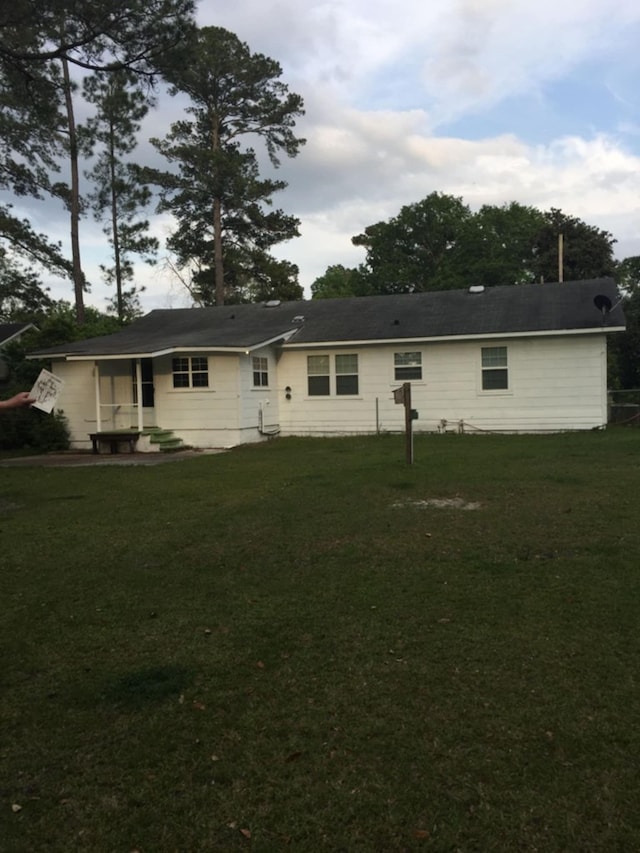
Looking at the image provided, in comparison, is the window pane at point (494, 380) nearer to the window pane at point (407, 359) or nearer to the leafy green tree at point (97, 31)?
the window pane at point (407, 359)

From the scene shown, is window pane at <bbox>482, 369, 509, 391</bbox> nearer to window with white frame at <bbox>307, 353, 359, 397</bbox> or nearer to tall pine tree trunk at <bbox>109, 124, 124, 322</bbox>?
window with white frame at <bbox>307, 353, 359, 397</bbox>

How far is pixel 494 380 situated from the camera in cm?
1717

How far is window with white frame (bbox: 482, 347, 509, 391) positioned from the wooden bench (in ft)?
29.7

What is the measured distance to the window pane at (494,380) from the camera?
17.0 m

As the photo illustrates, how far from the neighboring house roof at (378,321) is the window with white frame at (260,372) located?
2.23 feet

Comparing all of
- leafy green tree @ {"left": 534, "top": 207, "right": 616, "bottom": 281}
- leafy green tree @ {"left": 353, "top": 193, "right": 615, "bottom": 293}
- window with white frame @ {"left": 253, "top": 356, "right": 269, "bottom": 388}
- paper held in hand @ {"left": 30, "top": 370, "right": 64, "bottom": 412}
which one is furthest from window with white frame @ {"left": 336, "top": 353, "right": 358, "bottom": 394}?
leafy green tree @ {"left": 353, "top": 193, "right": 615, "bottom": 293}

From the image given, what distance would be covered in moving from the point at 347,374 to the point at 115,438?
255 inches

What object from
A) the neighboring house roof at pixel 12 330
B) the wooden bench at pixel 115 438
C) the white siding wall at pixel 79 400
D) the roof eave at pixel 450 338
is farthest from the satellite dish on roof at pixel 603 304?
the neighboring house roof at pixel 12 330

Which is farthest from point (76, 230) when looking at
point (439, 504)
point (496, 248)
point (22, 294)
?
point (496, 248)

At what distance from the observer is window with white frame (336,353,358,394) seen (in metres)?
18.1

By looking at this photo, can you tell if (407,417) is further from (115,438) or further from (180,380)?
(115,438)

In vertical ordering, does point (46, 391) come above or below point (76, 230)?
below

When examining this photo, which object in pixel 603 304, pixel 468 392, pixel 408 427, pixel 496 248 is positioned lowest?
pixel 408 427

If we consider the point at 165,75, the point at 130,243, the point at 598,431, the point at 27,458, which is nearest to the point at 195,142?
the point at 130,243
